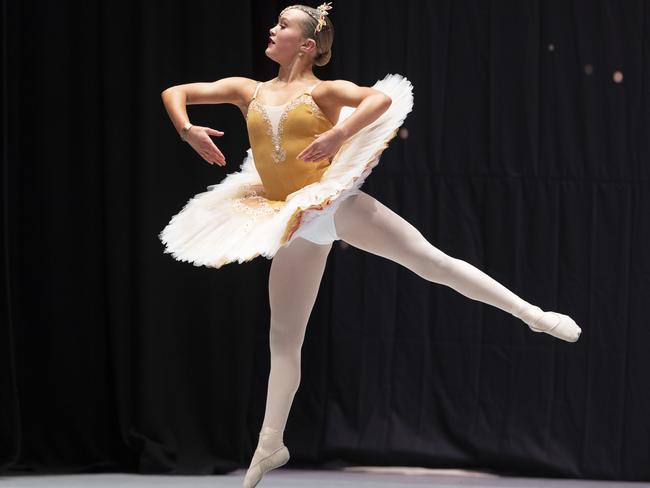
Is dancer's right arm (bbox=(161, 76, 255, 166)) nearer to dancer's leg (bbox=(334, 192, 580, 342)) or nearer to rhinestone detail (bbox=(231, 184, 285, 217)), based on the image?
rhinestone detail (bbox=(231, 184, 285, 217))

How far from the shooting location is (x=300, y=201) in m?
2.73

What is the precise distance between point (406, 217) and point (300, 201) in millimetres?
1549

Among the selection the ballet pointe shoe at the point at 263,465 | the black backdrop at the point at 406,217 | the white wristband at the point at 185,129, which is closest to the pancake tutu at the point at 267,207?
the white wristband at the point at 185,129

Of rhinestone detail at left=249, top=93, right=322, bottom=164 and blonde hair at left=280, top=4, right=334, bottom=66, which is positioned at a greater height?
blonde hair at left=280, top=4, right=334, bottom=66

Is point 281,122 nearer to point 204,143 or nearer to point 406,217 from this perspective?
point 204,143

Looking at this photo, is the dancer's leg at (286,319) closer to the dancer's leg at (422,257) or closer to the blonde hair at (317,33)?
the dancer's leg at (422,257)

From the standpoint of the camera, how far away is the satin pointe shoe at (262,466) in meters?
3.01

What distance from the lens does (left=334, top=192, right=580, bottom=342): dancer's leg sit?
113 inches

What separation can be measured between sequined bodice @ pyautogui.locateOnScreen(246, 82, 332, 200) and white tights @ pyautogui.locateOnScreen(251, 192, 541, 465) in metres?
0.15

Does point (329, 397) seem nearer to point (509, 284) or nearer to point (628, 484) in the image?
point (509, 284)

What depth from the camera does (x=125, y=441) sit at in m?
4.13

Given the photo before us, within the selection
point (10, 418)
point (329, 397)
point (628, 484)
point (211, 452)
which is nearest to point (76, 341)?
point (10, 418)

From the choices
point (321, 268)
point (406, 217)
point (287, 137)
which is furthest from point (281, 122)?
point (406, 217)

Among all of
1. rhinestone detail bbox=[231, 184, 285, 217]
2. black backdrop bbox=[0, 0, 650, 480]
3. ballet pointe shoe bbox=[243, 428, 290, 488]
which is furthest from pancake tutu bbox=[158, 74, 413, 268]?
black backdrop bbox=[0, 0, 650, 480]
